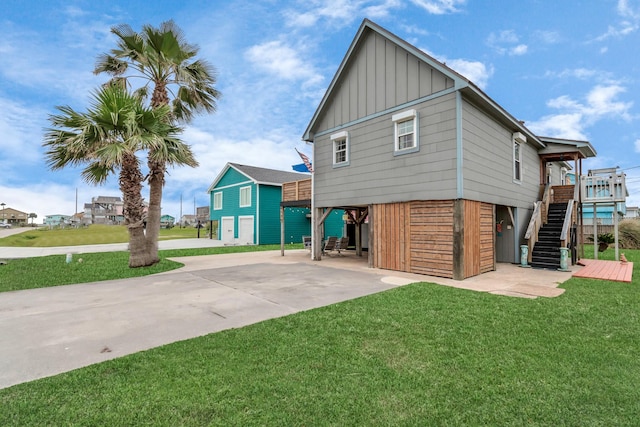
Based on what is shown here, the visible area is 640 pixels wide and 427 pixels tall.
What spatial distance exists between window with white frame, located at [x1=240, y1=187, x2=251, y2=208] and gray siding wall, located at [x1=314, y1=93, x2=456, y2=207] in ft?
37.1

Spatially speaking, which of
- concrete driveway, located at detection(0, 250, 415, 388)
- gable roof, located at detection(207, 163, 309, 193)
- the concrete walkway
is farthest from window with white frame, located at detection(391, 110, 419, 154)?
gable roof, located at detection(207, 163, 309, 193)

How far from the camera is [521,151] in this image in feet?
37.7

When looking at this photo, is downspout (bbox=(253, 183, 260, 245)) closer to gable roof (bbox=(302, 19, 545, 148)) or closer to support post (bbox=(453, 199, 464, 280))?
gable roof (bbox=(302, 19, 545, 148))

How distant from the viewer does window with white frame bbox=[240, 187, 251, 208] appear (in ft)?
74.4

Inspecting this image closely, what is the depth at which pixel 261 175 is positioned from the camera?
2355cm

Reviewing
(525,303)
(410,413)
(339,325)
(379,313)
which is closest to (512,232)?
(525,303)

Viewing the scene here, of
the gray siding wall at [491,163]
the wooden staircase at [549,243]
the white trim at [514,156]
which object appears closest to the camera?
the gray siding wall at [491,163]

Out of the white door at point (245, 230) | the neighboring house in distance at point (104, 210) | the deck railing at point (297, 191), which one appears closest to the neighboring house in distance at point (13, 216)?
the neighboring house in distance at point (104, 210)

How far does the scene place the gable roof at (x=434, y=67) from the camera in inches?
317

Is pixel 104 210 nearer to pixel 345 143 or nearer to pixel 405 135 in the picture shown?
pixel 345 143

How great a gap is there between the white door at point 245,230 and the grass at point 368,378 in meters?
18.5

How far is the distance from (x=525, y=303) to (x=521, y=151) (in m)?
8.27

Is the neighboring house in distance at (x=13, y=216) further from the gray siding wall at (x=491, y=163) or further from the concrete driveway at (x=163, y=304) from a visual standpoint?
the gray siding wall at (x=491, y=163)

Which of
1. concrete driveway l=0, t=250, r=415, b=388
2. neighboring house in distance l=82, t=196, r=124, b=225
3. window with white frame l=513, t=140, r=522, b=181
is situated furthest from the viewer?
neighboring house in distance l=82, t=196, r=124, b=225
